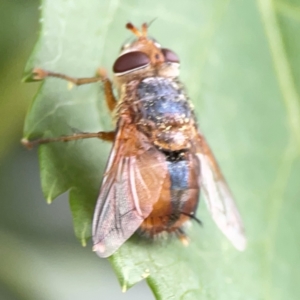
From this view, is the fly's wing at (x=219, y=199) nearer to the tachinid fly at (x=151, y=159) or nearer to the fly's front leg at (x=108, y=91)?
the tachinid fly at (x=151, y=159)

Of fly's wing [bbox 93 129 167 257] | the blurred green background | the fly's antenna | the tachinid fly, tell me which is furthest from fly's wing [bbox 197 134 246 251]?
the blurred green background

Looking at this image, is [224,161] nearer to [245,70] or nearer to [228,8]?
[245,70]

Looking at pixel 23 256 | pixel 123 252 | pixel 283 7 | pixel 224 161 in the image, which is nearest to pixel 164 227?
pixel 123 252

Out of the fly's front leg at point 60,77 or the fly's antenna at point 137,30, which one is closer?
the fly's front leg at point 60,77

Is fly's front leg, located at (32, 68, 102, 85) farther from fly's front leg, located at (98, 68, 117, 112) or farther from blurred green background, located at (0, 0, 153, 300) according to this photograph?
blurred green background, located at (0, 0, 153, 300)

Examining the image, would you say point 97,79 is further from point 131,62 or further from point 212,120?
point 212,120

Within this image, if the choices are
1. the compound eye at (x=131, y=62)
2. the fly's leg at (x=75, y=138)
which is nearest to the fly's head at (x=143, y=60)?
the compound eye at (x=131, y=62)

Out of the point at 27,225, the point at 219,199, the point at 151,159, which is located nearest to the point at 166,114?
the point at 151,159
